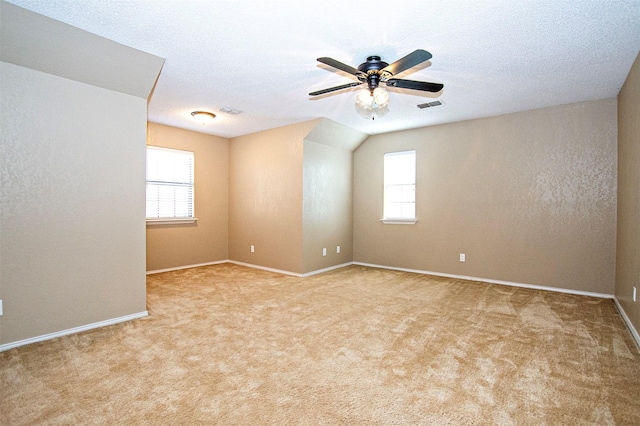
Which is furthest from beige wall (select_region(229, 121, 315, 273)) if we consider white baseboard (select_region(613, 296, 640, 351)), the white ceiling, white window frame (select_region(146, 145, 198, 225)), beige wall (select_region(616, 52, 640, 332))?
white baseboard (select_region(613, 296, 640, 351))

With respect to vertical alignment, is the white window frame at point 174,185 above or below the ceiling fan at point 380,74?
below

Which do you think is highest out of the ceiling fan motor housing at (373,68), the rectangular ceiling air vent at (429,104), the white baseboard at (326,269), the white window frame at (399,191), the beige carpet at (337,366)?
the rectangular ceiling air vent at (429,104)

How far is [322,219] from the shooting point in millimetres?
5508

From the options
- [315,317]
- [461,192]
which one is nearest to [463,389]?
[315,317]

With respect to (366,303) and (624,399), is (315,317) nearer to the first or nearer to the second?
(366,303)

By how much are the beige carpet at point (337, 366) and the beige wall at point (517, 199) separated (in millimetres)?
751

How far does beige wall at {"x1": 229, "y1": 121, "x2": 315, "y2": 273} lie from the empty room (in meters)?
0.07

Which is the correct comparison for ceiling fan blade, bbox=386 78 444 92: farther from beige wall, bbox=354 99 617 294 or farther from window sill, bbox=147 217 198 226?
window sill, bbox=147 217 198 226

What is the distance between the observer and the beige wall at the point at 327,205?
522 cm

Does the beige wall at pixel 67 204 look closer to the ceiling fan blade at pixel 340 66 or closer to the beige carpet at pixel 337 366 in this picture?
the beige carpet at pixel 337 366

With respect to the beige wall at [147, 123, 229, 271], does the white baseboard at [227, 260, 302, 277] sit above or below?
below

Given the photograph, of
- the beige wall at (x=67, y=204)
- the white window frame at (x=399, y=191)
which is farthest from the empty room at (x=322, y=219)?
the white window frame at (x=399, y=191)

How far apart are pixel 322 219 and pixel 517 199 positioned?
297 cm

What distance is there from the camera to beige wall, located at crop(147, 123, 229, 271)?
5.34 m
